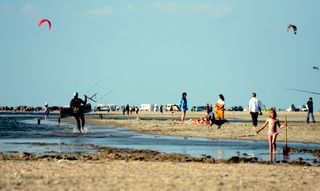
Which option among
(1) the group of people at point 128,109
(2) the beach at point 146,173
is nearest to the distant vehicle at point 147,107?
(1) the group of people at point 128,109

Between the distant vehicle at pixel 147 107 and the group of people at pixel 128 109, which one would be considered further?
the distant vehicle at pixel 147 107

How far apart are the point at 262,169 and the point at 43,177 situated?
484 cm

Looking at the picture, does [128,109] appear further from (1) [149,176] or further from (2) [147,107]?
(1) [149,176]

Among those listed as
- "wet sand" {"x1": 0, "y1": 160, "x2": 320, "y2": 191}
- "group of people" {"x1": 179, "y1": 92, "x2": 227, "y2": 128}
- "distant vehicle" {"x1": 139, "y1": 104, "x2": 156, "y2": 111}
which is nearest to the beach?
"wet sand" {"x1": 0, "y1": 160, "x2": 320, "y2": 191}

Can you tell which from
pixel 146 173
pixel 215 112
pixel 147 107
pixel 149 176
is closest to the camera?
pixel 149 176

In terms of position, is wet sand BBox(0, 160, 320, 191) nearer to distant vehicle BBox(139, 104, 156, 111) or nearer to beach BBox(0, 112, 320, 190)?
beach BBox(0, 112, 320, 190)

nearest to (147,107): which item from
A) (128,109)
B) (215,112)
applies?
(128,109)

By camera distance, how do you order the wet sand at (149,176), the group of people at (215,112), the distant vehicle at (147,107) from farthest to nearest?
the distant vehicle at (147,107)
the group of people at (215,112)
the wet sand at (149,176)

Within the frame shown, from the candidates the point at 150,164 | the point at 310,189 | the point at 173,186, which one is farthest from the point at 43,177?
the point at 310,189

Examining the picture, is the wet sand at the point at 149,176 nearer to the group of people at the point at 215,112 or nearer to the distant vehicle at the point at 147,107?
the group of people at the point at 215,112

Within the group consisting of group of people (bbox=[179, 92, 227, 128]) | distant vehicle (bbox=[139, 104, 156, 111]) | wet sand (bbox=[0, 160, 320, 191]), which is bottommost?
wet sand (bbox=[0, 160, 320, 191])

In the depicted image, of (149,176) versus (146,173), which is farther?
(146,173)

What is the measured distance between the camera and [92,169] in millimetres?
13023

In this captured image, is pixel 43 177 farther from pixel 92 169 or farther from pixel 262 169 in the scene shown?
pixel 262 169
